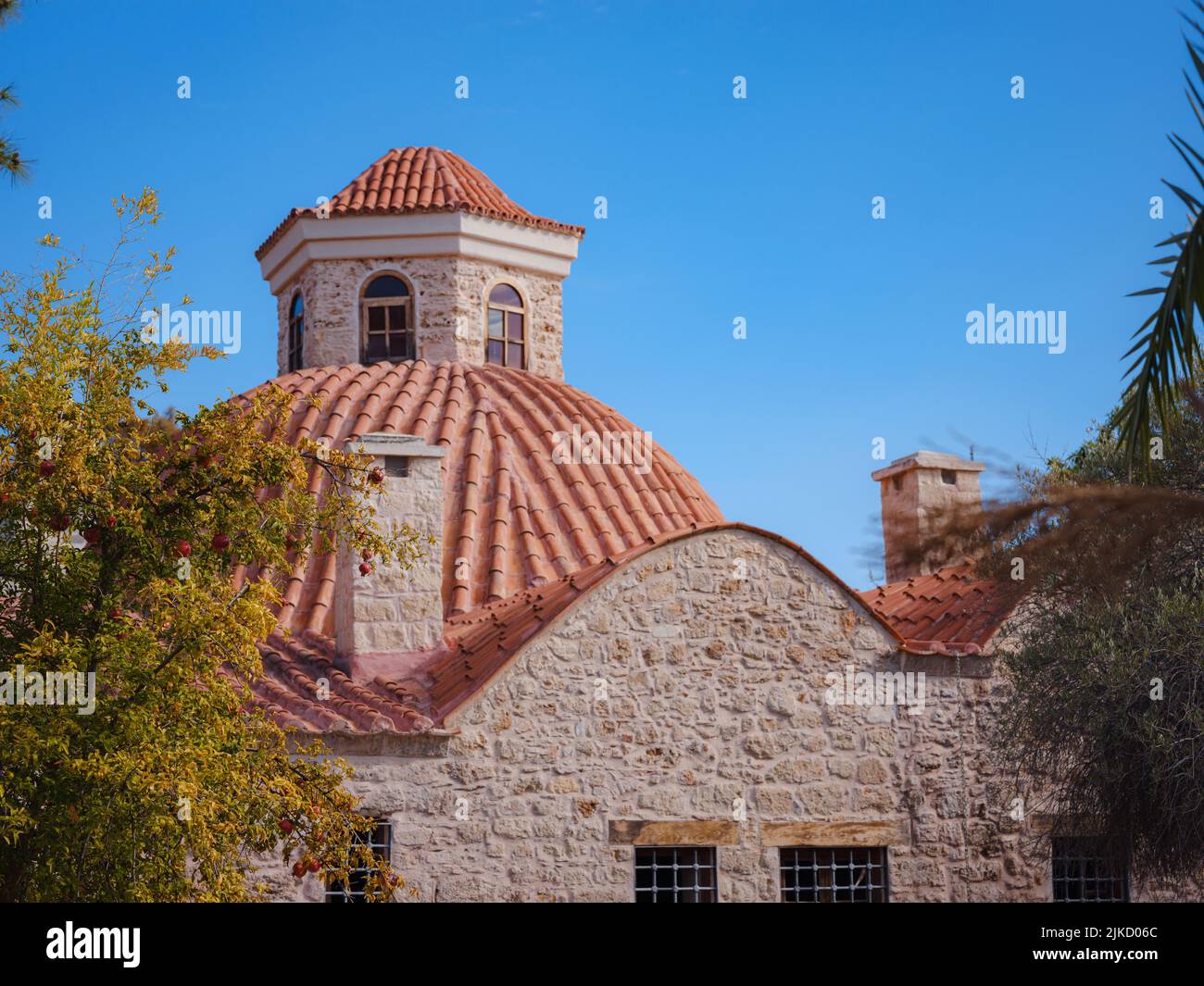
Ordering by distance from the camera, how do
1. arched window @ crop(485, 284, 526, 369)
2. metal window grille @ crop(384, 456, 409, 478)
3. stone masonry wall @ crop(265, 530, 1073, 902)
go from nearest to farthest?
stone masonry wall @ crop(265, 530, 1073, 902), metal window grille @ crop(384, 456, 409, 478), arched window @ crop(485, 284, 526, 369)

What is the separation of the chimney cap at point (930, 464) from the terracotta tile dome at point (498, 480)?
2.53m

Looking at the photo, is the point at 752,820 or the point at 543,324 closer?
the point at 752,820

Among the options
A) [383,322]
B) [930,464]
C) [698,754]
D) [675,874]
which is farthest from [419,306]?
[675,874]

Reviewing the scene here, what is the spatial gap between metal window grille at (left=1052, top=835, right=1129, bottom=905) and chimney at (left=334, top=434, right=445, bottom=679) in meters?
6.10

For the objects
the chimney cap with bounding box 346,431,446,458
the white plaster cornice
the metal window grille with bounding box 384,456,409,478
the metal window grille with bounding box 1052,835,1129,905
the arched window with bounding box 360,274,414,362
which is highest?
the white plaster cornice

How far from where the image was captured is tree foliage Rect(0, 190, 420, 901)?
8.71 metres

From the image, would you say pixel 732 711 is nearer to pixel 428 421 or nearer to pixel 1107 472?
pixel 1107 472

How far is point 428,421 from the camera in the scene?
18812 mm

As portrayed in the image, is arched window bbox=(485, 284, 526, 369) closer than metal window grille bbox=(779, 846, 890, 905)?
No

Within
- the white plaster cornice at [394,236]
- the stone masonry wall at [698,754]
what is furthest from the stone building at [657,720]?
the white plaster cornice at [394,236]

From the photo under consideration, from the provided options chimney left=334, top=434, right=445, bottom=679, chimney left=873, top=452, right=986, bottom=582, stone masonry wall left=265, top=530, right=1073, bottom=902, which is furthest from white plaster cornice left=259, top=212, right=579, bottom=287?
stone masonry wall left=265, top=530, right=1073, bottom=902

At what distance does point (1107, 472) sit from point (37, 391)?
9281mm

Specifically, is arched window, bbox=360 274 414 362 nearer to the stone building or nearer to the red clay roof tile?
the red clay roof tile
